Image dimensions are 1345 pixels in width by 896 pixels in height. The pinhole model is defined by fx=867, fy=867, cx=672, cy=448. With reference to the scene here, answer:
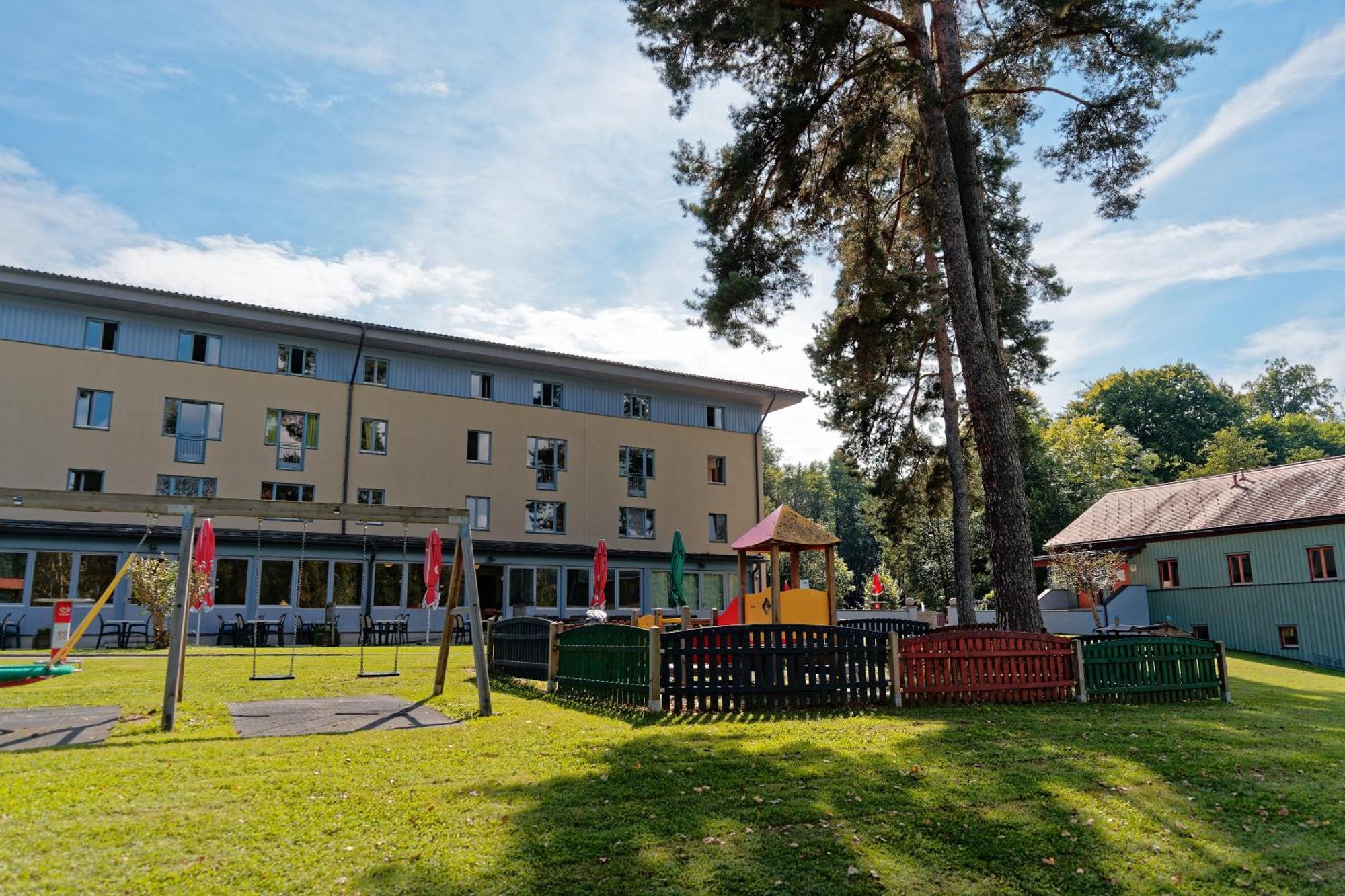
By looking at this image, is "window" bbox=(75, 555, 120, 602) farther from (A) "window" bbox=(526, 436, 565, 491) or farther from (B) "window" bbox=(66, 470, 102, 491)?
(A) "window" bbox=(526, 436, 565, 491)

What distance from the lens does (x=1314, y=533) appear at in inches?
1188

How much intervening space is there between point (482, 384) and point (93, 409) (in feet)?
46.2

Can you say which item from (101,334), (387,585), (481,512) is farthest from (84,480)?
(481,512)

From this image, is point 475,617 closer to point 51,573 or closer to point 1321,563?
point 51,573

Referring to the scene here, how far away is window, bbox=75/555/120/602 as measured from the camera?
1083 inches

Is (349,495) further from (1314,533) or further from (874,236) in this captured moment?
(1314,533)

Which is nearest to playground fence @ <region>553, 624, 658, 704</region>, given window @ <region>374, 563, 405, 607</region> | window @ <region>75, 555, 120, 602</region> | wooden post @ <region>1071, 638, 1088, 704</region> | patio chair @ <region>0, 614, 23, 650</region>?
wooden post @ <region>1071, 638, 1088, 704</region>

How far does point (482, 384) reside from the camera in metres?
37.6

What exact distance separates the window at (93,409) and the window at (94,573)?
4.76 metres

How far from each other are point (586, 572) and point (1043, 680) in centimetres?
2632

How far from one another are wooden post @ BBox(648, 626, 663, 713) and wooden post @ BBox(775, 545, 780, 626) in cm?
536

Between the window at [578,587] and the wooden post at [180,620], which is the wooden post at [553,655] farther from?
the window at [578,587]

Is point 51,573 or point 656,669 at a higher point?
point 51,573

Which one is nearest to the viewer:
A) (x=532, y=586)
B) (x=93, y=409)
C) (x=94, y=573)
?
(x=94, y=573)
